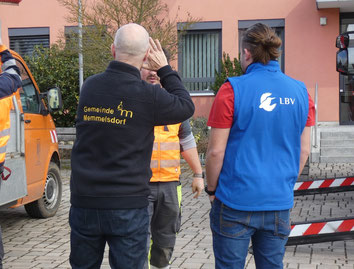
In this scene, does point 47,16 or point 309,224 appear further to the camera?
point 47,16

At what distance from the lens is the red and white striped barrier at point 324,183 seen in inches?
336

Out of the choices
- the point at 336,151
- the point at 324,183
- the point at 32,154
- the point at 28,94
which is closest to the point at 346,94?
the point at 336,151

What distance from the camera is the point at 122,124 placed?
10.5 ft

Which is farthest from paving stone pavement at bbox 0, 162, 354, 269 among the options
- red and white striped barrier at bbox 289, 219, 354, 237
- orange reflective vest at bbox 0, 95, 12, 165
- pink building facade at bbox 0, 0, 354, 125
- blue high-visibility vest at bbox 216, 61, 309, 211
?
pink building facade at bbox 0, 0, 354, 125

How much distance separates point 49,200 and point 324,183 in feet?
12.5

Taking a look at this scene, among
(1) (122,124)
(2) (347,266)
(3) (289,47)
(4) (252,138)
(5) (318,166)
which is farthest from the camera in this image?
(3) (289,47)

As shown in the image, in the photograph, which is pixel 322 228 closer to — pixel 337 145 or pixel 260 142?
pixel 260 142

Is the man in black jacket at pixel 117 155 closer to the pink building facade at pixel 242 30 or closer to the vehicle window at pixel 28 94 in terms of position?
the vehicle window at pixel 28 94

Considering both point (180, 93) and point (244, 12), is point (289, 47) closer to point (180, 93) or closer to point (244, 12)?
point (244, 12)

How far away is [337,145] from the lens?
16.0 metres

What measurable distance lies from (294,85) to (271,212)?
0.72 metres

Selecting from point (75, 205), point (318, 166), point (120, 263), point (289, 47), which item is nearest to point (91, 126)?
point (75, 205)

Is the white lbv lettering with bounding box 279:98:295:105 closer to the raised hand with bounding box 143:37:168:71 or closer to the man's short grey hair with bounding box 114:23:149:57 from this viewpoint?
the raised hand with bounding box 143:37:168:71

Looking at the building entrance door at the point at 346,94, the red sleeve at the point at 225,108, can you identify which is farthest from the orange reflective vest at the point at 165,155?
the building entrance door at the point at 346,94
